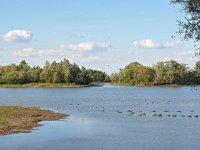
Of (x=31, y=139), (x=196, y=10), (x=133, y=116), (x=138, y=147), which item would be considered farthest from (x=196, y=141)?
(x=133, y=116)

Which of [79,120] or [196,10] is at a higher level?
[196,10]

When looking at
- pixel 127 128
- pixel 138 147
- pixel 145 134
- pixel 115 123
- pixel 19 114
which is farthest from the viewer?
pixel 19 114

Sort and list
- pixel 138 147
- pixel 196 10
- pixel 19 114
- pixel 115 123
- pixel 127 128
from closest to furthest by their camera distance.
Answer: pixel 196 10, pixel 138 147, pixel 127 128, pixel 115 123, pixel 19 114

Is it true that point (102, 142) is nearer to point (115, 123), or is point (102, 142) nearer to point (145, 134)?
point (145, 134)

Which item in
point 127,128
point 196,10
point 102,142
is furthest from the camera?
point 127,128

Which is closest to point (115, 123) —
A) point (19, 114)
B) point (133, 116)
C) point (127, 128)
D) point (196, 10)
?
point (127, 128)

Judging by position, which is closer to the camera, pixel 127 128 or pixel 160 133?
pixel 160 133

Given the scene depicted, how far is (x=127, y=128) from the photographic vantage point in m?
49.5

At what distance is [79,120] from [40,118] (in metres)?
5.82

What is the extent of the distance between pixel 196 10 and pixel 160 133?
2524 centimetres

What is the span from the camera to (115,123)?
54.9 meters

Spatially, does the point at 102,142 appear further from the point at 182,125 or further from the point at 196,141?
the point at 182,125

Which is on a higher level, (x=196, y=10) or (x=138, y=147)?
(x=196, y=10)

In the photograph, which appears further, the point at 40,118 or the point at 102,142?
the point at 40,118
